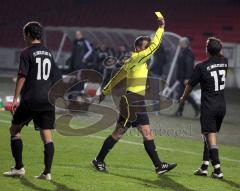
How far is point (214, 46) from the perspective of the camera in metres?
10.1

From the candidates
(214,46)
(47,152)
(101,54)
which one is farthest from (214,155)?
(101,54)

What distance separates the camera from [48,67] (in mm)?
9227

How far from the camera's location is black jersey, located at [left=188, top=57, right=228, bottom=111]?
10.2 metres

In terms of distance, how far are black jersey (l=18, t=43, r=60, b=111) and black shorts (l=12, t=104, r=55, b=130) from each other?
0.26 feet

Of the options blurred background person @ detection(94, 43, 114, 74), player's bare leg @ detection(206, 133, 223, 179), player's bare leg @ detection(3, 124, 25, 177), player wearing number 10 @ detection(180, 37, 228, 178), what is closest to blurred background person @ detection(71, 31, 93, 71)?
blurred background person @ detection(94, 43, 114, 74)

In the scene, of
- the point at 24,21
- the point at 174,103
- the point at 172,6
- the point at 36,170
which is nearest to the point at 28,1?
the point at 24,21

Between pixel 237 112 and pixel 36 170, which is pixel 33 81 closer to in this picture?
pixel 36 170

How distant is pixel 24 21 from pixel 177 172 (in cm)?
2980

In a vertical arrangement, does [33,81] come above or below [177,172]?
above

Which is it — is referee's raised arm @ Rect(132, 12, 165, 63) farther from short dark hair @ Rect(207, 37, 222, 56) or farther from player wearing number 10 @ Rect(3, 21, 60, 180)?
player wearing number 10 @ Rect(3, 21, 60, 180)

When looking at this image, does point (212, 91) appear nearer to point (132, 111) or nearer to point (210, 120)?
point (210, 120)

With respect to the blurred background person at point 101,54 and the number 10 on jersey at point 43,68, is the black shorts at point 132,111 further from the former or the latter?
the blurred background person at point 101,54

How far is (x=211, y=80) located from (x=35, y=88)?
2615 mm

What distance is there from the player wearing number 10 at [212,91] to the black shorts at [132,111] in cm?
74
